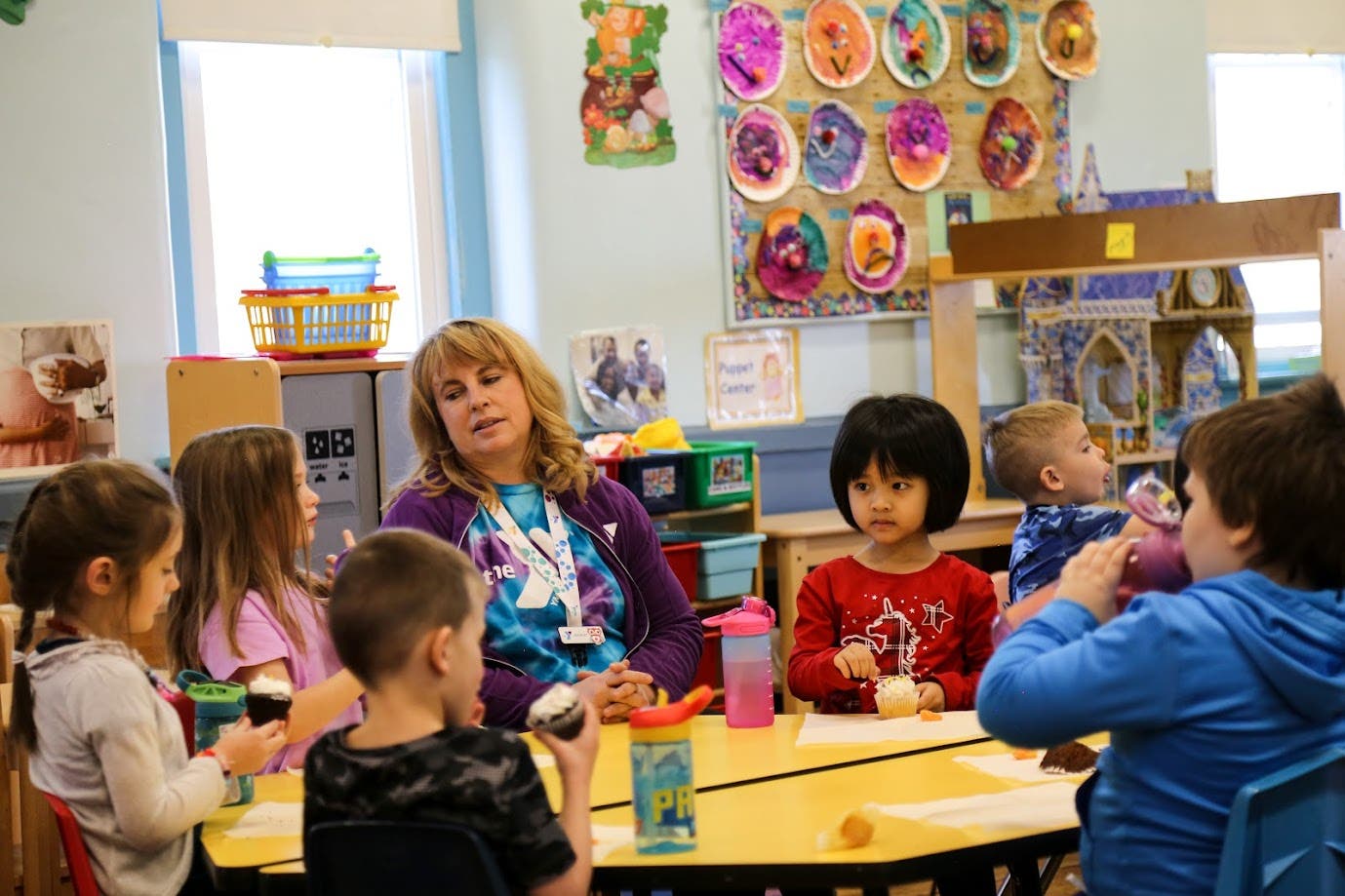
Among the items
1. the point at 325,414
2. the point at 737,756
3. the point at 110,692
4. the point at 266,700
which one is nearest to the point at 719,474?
the point at 325,414

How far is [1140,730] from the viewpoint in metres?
1.50

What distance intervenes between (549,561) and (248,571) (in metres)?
0.48

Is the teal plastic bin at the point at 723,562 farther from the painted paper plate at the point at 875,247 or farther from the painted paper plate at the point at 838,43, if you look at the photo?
the painted paper plate at the point at 838,43

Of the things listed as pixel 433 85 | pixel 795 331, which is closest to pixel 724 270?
pixel 795 331

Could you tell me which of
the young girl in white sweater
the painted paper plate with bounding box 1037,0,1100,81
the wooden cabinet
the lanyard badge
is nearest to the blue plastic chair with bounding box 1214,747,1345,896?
the young girl in white sweater

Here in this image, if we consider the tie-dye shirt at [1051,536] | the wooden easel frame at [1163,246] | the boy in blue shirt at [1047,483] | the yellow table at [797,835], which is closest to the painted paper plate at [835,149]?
the wooden easel frame at [1163,246]

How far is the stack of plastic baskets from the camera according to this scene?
379cm

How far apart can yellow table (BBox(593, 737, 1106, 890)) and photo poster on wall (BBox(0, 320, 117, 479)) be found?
2.64 m

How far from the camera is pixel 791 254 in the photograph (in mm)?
4773

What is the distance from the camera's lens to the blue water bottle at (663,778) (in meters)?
1.62

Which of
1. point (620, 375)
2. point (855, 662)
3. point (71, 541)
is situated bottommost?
point (855, 662)

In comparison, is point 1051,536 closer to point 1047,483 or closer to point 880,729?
point 1047,483

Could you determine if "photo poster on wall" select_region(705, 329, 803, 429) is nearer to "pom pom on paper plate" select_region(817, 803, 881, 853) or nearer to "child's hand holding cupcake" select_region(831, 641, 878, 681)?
"child's hand holding cupcake" select_region(831, 641, 878, 681)

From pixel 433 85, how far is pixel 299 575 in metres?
2.55
